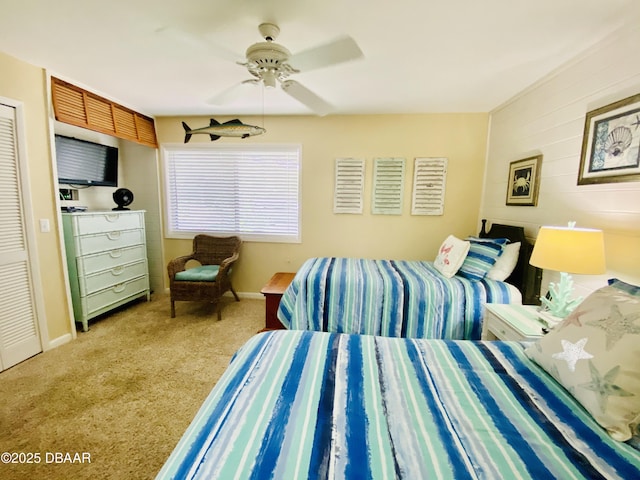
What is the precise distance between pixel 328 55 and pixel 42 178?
2.69 metres

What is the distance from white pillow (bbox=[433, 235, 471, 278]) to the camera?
2.44 m

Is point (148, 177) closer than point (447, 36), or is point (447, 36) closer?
point (447, 36)

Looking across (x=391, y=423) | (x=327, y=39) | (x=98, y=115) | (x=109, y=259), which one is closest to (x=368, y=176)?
(x=327, y=39)

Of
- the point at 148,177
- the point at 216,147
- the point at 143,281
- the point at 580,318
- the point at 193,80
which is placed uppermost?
the point at 193,80

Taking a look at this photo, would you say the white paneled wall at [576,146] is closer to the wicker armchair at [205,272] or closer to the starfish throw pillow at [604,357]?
the starfish throw pillow at [604,357]

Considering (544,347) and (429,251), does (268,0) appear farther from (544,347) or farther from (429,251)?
(429,251)

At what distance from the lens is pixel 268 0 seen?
1474mm

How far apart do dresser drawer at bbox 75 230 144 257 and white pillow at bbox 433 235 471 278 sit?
356 centimetres

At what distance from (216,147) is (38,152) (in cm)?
172

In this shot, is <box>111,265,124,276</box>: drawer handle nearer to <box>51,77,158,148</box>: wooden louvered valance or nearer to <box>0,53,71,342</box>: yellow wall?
<box>0,53,71,342</box>: yellow wall

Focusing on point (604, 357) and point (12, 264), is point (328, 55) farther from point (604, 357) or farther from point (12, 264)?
point (12, 264)

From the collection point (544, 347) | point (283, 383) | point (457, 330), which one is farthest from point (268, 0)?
point (457, 330)

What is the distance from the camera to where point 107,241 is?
2.94 meters

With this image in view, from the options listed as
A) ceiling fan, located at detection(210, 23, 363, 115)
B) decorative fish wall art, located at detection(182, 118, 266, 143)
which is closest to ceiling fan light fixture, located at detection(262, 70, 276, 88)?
ceiling fan, located at detection(210, 23, 363, 115)
